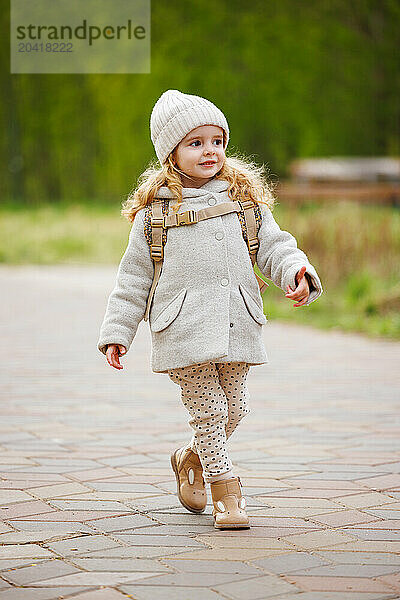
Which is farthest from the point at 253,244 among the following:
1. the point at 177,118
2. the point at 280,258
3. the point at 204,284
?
the point at 177,118

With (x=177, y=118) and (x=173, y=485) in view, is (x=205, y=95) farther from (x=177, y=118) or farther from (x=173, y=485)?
(x=177, y=118)

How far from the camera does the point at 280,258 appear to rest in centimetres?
310

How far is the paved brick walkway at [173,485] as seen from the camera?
2.52 meters

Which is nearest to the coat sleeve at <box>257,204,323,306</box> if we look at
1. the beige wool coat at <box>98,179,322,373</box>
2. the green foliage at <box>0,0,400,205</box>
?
the beige wool coat at <box>98,179,322,373</box>

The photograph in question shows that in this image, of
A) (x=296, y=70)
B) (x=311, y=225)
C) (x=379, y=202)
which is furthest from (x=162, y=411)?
(x=296, y=70)

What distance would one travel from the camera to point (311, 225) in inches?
405

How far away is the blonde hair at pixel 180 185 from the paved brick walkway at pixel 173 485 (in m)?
0.99

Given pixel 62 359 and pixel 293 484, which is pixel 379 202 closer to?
pixel 62 359

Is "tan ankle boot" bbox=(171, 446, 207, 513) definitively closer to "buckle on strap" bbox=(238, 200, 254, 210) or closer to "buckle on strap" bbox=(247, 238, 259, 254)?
"buckle on strap" bbox=(247, 238, 259, 254)

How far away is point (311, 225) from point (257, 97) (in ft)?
72.3

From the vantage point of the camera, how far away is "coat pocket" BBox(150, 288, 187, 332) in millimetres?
3049

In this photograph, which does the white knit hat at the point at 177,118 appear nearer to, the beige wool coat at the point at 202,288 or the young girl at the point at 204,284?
the young girl at the point at 204,284

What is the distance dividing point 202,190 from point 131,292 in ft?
1.30

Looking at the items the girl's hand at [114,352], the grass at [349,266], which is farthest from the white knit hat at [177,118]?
the grass at [349,266]
